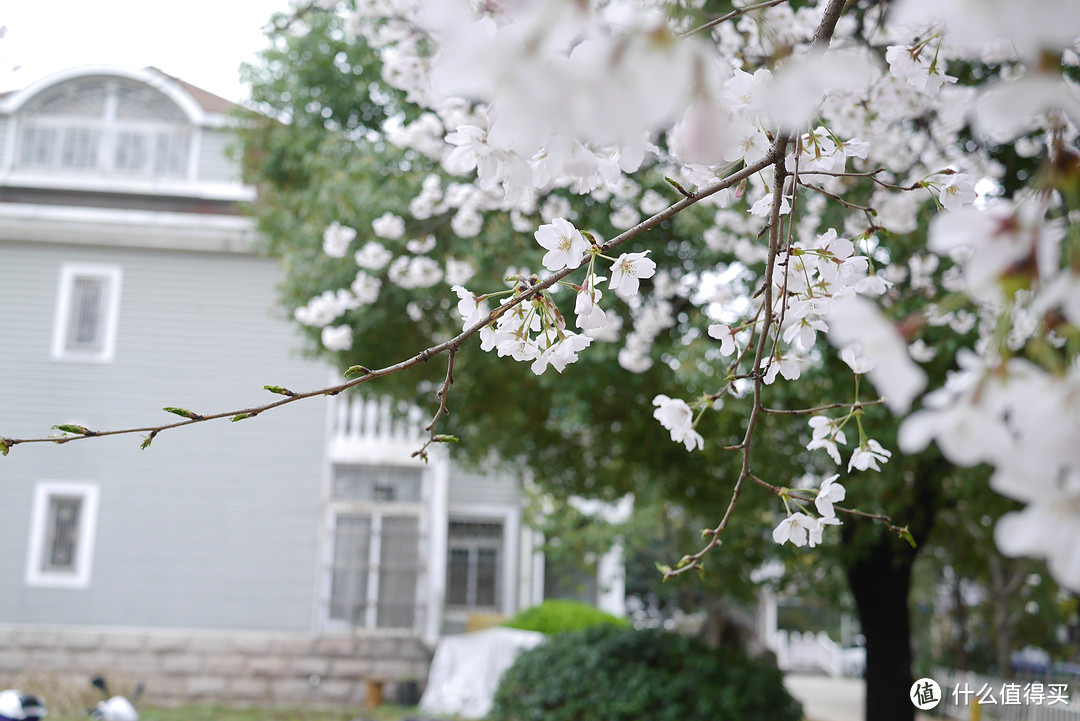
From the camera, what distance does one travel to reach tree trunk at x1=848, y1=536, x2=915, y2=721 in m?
6.20

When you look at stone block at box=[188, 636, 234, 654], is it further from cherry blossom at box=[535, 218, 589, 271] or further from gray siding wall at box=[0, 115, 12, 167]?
cherry blossom at box=[535, 218, 589, 271]

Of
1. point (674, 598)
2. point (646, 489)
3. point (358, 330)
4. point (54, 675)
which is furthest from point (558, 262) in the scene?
point (674, 598)

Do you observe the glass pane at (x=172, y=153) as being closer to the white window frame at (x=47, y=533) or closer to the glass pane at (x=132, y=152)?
the glass pane at (x=132, y=152)

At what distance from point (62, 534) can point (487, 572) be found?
191 inches

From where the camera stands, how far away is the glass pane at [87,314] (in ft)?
31.3

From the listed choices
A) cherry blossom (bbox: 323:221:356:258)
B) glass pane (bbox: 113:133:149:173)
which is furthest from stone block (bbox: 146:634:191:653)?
cherry blossom (bbox: 323:221:356:258)

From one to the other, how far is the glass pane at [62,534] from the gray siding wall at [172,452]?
22cm

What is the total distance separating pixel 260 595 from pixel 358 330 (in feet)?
16.2

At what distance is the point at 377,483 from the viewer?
1008 cm

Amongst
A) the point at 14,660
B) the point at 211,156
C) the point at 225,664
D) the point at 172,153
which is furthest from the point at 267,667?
the point at 172,153

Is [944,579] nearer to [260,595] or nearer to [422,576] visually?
[422,576]

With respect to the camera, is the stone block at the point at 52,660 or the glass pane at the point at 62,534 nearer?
the stone block at the point at 52,660

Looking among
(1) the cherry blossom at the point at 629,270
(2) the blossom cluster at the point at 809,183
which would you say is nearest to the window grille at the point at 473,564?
(2) the blossom cluster at the point at 809,183

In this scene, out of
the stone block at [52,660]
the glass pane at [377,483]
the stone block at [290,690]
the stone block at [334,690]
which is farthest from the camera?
the glass pane at [377,483]
